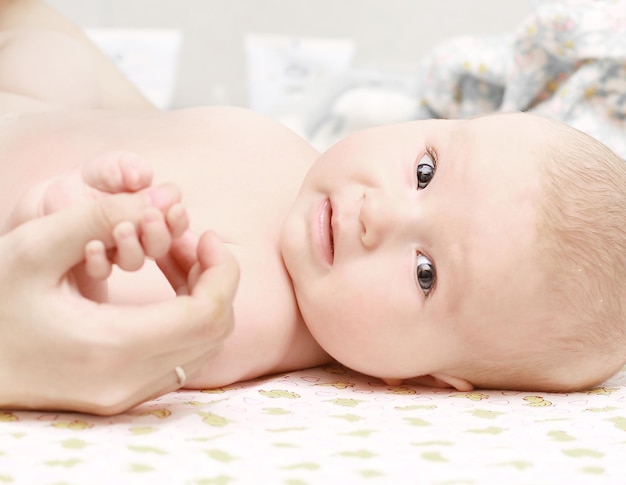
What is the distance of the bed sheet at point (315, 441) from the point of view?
762 millimetres

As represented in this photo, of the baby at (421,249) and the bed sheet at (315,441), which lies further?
the baby at (421,249)

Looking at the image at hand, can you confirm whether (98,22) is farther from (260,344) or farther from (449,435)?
(449,435)

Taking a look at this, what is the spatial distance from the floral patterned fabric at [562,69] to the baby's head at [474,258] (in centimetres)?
79

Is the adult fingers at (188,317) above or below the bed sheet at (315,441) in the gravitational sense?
above

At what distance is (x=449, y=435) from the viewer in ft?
2.99

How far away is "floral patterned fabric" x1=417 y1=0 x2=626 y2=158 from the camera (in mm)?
1928

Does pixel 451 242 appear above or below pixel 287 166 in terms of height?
below

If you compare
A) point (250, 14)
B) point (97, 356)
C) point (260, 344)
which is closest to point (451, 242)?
point (260, 344)

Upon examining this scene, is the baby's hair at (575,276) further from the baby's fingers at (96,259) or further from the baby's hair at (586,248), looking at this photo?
the baby's fingers at (96,259)

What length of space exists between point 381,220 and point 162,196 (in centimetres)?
38

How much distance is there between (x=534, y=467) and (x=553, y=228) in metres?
0.36

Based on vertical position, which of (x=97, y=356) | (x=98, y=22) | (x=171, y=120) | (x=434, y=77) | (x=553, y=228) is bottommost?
(x=97, y=356)

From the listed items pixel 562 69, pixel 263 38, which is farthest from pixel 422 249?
pixel 263 38

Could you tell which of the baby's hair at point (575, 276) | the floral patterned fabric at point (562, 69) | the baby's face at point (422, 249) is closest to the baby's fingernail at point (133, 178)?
the baby's face at point (422, 249)
